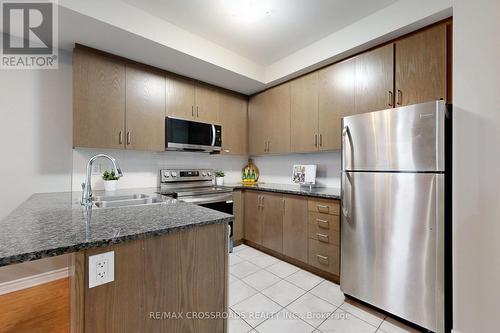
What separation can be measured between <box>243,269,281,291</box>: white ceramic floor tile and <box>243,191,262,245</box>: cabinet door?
0.62m

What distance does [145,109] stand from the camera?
2.57 m

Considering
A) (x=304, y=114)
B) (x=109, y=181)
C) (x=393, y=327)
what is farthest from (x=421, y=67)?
(x=109, y=181)

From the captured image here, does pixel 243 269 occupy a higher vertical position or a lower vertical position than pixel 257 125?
lower

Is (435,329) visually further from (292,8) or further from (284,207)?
(292,8)

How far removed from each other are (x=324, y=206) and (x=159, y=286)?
1.75 m

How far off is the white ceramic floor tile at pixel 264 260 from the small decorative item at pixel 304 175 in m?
1.02

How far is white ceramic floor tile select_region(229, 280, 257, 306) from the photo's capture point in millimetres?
1962

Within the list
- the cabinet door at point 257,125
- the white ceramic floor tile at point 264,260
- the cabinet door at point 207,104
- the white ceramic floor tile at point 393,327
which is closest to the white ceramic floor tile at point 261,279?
the white ceramic floor tile at point 264,260

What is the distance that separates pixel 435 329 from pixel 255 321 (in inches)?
47.9

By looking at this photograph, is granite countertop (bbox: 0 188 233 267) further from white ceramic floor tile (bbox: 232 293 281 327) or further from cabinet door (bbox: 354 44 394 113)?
cabinet door (bbox: 354 44 394 113)

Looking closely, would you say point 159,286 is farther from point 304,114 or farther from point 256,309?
point 304,114

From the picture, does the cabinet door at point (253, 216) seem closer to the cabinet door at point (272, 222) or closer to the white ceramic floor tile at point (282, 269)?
the cabinet door at point (272, 222)


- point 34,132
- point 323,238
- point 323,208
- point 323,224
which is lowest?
point 323,238

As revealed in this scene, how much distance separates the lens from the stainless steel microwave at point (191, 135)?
107 inches
